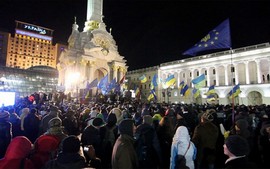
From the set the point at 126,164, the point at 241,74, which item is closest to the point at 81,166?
the point at 126,164

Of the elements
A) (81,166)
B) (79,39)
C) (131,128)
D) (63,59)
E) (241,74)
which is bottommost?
(81,166)

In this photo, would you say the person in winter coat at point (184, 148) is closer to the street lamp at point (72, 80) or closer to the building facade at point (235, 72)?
the building facade at point (235, 72)

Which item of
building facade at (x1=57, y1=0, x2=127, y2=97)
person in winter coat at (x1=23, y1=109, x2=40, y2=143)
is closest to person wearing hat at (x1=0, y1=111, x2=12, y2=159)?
person in winter coat at (x1=23, y1=109, x2=40, y2=143)

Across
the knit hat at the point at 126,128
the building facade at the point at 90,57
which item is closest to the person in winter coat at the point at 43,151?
the knit hat at the point at 126,128

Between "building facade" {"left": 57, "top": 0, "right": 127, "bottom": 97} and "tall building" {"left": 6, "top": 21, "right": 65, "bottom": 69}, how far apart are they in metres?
64.1

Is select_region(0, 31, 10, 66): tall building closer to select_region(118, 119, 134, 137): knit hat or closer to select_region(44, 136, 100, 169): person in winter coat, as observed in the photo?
select_region(118, 119, 134, 137): knit hat

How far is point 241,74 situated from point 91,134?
48.5 meters

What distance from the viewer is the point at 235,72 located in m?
44.4

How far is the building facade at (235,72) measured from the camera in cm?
3956

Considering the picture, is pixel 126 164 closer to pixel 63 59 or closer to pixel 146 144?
pixel 146 144

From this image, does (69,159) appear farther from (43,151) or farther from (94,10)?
(94,10)

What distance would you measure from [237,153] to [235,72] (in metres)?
48.1

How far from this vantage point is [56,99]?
73.7 ft

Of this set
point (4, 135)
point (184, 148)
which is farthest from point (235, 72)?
point (4, 135)
